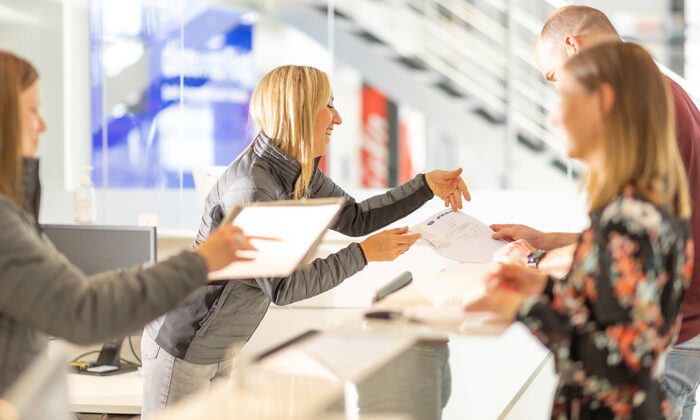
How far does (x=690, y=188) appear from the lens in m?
1.71

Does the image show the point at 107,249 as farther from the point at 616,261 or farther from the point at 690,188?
the point at 616,261

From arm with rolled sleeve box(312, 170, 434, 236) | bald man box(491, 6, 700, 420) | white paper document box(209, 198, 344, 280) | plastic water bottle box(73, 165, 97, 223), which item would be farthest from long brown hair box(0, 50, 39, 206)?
plastic water bottle box(73, 165, 97, 223)

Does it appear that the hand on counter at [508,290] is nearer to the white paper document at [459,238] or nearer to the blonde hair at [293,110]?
the white paper document at [459,238]

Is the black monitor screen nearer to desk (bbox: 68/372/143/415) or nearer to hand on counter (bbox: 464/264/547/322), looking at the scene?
desk (bbox: 68/372/143/415)

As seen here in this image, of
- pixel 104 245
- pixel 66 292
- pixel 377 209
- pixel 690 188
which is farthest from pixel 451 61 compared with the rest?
pixel 66 292

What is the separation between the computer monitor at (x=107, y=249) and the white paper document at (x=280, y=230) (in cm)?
148

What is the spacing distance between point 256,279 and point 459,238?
1.77 ft

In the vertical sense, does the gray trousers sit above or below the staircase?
below

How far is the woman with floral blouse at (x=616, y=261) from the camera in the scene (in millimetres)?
1192

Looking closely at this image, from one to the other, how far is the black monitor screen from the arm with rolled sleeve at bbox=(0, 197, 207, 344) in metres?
1.72

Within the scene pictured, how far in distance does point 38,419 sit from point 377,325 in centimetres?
53

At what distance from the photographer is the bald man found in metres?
1.72

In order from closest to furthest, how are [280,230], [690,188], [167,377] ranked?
[280,230]
[690,188]
[167,377]


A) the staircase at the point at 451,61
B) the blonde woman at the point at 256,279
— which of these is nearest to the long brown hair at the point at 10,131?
the blonde woman at the point at 256,279
